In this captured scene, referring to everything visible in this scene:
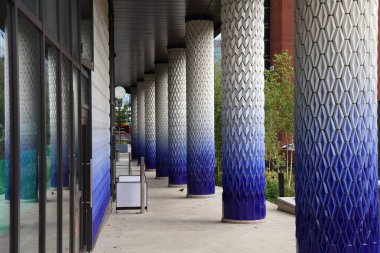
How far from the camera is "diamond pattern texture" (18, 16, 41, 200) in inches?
165

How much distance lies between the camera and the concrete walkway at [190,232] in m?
10.1

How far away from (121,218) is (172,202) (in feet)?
11.8

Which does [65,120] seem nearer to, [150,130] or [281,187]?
[281,187]

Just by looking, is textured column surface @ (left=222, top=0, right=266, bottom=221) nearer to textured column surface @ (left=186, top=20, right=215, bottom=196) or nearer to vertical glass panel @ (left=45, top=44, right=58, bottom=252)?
textured column surface @ (left=186, top=20, right=215, bottom=196)

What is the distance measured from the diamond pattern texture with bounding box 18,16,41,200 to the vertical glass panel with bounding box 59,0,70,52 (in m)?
1.59

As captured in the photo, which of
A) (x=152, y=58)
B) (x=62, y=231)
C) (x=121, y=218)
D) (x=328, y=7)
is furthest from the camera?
(x=152, y=58)

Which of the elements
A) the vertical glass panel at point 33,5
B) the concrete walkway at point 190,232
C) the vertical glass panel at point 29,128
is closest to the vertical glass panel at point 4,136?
the vertical glass panel at point 29,128

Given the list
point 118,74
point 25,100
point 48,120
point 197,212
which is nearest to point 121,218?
point 197,212

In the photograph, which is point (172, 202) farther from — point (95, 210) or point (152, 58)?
point (152, 58)

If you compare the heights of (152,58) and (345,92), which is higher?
(152,58)

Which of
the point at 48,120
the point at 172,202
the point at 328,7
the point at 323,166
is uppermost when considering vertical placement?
the point at 328,7

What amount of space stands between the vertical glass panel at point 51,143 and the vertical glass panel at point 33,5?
0.51m

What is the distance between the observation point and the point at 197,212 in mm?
14766

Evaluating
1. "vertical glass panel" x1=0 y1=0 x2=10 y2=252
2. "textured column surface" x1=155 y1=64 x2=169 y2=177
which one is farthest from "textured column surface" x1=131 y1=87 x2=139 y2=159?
"vertical glass panel" x1=0 y1=0 x2=10 y2=252
